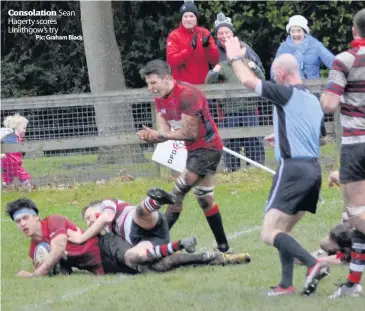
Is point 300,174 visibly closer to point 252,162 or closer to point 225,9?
point 252,162

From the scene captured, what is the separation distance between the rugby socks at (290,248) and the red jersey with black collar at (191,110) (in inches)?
87.9

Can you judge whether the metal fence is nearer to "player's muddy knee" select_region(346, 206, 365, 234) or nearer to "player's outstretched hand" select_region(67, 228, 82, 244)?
"player's outstretched hand" select_region(67, 228, 82, 244)

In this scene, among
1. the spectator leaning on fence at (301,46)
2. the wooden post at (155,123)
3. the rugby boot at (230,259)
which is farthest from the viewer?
the wooden post at (155,123)

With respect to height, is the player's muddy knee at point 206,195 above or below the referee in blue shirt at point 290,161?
below

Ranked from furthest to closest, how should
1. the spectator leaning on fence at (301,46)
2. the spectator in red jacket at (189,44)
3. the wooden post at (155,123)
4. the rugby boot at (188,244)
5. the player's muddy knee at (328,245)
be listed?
the wooden post at (155,123), the spectator in red jacket at (189,44), the spectator leaning on fence at (301,46), the player's muddy knee at (328,245), the rugby boot at (188,244)

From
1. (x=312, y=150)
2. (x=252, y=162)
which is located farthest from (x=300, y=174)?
(x=252, y=162)

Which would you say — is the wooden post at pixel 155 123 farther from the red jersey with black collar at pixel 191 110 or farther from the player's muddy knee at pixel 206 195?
the player's muddy knee at pixel 206 195

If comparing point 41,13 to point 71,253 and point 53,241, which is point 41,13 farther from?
point 53,241

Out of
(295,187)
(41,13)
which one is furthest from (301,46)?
(41,13)

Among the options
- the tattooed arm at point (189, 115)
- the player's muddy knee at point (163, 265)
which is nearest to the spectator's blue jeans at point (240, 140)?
the tattooed arm at point (189, 115)

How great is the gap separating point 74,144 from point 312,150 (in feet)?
24.9

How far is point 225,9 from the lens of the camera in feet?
81.5

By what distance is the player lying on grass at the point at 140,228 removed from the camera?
10.1 metres

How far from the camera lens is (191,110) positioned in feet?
35.0
